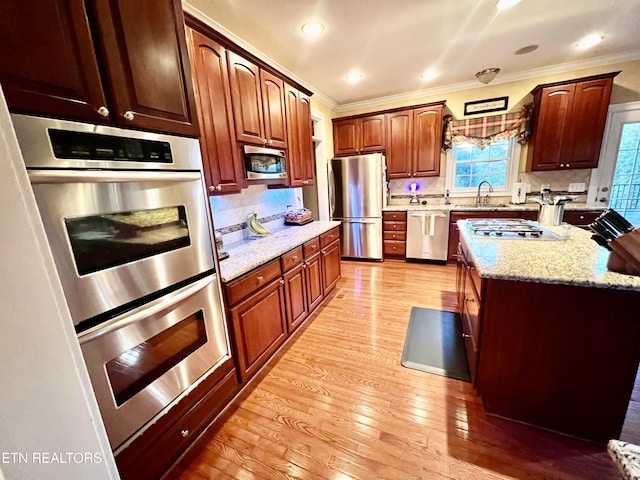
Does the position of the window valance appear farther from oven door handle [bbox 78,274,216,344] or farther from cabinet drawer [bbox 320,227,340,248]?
oven door handle [bbox 78,274,216,344]

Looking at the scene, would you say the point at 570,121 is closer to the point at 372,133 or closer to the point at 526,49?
the point at 526,49

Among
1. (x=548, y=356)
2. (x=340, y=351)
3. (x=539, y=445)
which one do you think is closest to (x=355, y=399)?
(x=340, y=351)

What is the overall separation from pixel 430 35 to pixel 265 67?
1608 millimetres

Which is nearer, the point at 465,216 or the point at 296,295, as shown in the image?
the point at 296,295

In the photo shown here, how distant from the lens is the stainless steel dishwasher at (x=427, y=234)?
3859mm

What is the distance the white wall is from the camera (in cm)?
42

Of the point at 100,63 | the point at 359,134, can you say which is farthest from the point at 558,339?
the point at 359,134

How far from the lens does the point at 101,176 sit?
937 millimetres

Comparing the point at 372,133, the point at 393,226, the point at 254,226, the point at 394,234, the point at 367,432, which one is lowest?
the point at 367,432

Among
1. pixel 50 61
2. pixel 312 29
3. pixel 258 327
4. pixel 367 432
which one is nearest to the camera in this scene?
pixel 50 61

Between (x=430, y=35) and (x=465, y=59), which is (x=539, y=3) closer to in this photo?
(x=430, y=35)

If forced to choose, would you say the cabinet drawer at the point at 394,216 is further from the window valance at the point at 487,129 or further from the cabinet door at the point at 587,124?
the cabinet door at the point at 587,124

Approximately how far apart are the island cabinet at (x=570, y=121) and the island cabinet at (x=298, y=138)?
121 inches

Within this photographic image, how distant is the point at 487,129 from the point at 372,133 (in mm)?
1681
